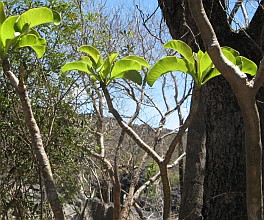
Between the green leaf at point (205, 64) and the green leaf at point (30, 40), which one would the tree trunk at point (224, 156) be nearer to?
the green leaf at point (205, 64)

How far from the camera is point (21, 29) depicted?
5.33 ft

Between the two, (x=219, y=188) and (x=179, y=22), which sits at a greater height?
(x=179, y=22)

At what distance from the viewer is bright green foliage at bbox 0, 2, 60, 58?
1.60m

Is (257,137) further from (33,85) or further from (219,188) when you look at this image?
(33,85)

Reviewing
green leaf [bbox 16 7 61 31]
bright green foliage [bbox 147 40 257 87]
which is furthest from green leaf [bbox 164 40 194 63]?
green leaf [bbox 16 7 61 31]

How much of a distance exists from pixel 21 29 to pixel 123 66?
14.3 inches

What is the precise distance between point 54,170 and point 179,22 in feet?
4.90

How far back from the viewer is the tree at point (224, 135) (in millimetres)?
2532

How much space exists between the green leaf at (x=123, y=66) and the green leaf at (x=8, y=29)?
1.16 feet

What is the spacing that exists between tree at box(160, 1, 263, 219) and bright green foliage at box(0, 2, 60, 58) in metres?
1.01

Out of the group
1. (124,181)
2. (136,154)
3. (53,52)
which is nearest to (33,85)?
(53,52)

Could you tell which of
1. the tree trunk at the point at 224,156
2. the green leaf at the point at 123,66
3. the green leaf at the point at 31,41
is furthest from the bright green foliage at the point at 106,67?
the tree trunk at the point at 224,156

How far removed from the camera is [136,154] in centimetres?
927

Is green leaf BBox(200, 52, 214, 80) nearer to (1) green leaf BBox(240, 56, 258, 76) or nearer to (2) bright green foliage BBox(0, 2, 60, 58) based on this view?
(1) green leaf BBox(240, 56, 258, 76)
